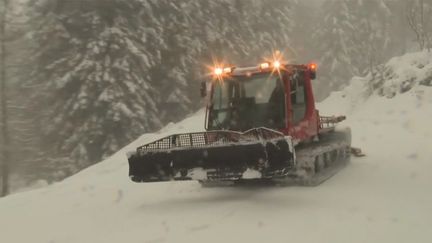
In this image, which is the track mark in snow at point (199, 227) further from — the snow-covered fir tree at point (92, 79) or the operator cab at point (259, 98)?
the snow-covered fir tree at point (92, 79)

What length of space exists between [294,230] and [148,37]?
870 inches

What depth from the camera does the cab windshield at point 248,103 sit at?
9828mm

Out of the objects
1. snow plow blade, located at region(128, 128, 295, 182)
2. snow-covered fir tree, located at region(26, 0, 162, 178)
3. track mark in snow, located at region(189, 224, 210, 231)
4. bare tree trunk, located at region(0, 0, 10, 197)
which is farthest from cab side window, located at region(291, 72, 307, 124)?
bare tree trunk, located at region(0, 0, 10, 197)

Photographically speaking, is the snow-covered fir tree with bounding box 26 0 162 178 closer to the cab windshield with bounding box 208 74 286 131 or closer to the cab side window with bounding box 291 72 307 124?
the cab windshield with bounding box 208 74 286 131

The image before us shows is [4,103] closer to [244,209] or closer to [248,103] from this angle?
[248,103]

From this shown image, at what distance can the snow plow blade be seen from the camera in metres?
8.29

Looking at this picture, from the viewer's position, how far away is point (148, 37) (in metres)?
28.0

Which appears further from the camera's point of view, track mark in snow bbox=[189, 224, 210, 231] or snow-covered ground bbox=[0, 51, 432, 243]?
track mark in snow bbox=[189, 224, 210, 231]

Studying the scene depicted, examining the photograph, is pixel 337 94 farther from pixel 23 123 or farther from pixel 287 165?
pixel 23 123

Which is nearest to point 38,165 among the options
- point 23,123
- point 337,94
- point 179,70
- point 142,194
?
point 23,123

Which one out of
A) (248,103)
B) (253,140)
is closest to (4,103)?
(248,103)

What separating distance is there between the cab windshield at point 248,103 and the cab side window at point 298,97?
1.17ft

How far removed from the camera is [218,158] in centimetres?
871

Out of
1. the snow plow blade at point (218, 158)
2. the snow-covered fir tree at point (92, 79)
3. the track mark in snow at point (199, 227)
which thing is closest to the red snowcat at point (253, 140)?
the snow plow blade at point (218, 158)
